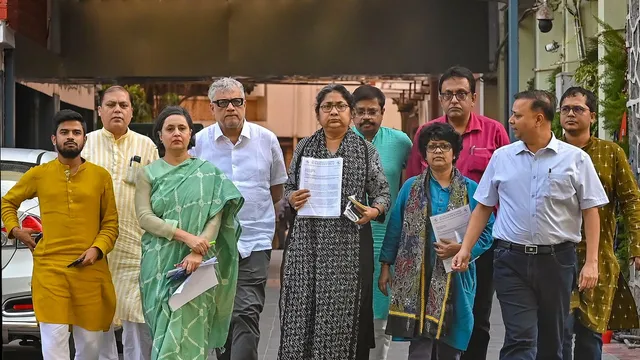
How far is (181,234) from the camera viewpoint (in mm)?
6883

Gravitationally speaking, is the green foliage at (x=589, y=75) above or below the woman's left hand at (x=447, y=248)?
above

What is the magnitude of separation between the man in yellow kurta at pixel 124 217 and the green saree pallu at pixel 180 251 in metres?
0.86

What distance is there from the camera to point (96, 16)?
61.2ft

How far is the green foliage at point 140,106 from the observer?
2512cm

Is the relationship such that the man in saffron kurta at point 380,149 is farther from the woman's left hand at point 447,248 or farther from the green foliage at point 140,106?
the green foliage at point 140,106

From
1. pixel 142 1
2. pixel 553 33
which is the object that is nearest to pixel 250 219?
pixel 553 33

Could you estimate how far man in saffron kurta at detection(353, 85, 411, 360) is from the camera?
789cm

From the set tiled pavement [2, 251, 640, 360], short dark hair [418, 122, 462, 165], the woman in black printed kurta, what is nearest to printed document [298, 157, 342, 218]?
the woman in black printed kurta

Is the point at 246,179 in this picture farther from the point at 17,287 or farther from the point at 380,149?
the point at 17,287

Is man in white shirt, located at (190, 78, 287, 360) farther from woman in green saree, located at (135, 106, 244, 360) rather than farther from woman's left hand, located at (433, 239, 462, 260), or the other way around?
woman's left hand, located at (433, 239, 462, 260)

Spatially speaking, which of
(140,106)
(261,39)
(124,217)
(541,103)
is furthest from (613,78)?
(140,106)

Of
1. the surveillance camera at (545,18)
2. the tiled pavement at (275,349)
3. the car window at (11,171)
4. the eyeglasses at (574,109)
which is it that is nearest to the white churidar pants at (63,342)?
the car window at (11,171)

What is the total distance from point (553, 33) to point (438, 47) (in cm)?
210

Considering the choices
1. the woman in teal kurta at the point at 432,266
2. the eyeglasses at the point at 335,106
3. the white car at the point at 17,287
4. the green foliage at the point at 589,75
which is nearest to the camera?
the woman in teal kurta at the point at 432,266
